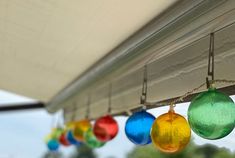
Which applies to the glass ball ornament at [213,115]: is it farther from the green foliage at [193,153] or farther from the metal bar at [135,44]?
the green foliage at [193,153]

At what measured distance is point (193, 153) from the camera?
9.38 feet

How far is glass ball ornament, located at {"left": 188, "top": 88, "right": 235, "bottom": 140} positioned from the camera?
1.30 m

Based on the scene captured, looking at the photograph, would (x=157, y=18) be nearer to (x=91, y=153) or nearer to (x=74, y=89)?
(x=74, y=89)

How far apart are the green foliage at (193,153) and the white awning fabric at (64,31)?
84 centimetres

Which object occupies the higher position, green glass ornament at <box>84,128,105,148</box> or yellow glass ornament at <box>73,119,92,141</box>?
yellow glass ornament at <box>73,119,92,141</box>

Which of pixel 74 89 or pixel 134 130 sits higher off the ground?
pixel 74 89

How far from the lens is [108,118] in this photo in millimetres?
2463

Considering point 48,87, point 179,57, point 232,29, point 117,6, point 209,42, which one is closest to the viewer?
point 232,29

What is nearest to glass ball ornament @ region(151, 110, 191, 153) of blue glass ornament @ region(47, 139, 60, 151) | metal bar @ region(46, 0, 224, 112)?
metal bar @ region(46, 0, 224, 112)

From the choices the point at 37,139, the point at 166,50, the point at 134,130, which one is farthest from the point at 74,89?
the point at 37,139

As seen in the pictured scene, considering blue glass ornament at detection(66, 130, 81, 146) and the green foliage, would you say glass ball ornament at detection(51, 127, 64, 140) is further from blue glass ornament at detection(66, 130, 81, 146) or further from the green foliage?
the green foliage

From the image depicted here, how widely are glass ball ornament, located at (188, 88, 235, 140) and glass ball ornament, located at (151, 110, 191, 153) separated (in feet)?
0.42

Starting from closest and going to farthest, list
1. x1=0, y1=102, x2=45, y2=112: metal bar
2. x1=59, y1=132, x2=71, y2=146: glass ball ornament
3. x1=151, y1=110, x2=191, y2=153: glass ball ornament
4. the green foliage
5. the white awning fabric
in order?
x1=151, y1=110, x2=191, y2=153: glass ball ornament < the white awning fabric < the green foliage < x1=59, y1=132, x2=71, y2=146: glass ball ornament < x1=0, y1=102, x2=45, y2=112: metal bar

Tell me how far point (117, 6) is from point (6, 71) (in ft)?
6.77
